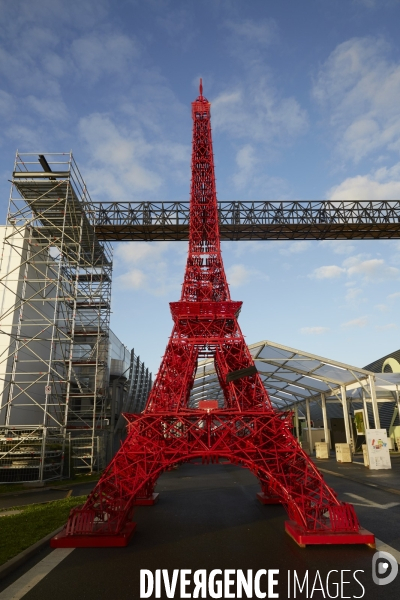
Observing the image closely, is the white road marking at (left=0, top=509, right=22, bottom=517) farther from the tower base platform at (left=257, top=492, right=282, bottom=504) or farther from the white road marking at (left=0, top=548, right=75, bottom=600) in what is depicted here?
the tower base platform at (left=257, top=492, right=282, bottom=504)

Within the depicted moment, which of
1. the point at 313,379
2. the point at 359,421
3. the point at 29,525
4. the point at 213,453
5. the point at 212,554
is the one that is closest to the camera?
the point at 212,554

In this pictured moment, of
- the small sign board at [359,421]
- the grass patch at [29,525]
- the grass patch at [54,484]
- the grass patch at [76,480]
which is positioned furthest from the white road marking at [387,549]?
the small sign board at [359,421]

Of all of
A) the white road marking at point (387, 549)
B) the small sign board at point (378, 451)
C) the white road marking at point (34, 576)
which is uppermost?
the small sign board at point (378, 451)

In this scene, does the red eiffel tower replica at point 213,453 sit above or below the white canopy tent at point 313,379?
below

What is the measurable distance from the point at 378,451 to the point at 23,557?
78.0 ft

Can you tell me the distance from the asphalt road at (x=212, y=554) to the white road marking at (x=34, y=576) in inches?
5.6

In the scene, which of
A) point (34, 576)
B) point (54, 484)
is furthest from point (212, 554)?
point (54, 484)

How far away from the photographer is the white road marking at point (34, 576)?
296 inches

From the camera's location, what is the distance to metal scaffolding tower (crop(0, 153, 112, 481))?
76.2 feet

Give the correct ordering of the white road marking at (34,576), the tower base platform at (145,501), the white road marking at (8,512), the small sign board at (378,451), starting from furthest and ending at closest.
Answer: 1. the small sign board at (378,451)
2. the tower base platform at (145,501)
3. the white road marking at (8,512)
4. the white road marking at (34,576)

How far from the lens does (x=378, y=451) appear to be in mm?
26578

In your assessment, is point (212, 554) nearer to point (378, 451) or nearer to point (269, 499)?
point (269, 499)

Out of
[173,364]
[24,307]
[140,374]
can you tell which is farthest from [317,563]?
[140,374]

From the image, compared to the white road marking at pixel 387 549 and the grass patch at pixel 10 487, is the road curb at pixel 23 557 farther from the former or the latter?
the grass patch at pixel 10 487
